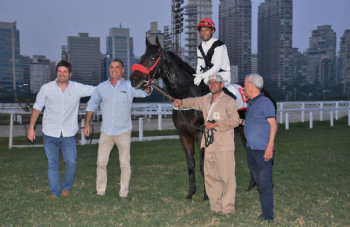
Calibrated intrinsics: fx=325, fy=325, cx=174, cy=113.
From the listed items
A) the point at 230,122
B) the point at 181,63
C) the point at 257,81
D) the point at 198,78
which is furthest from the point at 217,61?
the point at 230,122

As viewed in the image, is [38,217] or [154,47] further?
[154,47]

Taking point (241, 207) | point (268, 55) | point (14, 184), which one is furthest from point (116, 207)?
point (268, 55)

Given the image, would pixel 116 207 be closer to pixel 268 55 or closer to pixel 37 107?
pixel 37 107

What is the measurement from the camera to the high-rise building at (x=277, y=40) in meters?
113

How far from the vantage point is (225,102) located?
388 cm

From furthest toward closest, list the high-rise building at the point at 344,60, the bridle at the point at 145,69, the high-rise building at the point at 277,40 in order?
the high-rise building at the point at 344,60
the high-rise building at the point at 277,40
the bridle at the point at 145,69

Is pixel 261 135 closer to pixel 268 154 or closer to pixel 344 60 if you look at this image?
Answer: pixel 268 154

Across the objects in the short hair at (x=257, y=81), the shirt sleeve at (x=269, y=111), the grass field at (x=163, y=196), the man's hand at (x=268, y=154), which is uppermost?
the short hair at (x=257, y=81)

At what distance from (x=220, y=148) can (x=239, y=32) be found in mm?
116334

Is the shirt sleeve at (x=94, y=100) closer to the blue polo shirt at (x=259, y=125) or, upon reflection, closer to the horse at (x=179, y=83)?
the horse at (x=179, y=83)

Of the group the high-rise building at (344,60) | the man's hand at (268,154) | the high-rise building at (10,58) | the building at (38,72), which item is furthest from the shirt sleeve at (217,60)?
the high-rise building at (344,60)

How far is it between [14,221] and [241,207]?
286 cm

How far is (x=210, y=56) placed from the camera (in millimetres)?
4637

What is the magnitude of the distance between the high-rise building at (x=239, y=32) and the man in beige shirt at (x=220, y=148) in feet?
351
